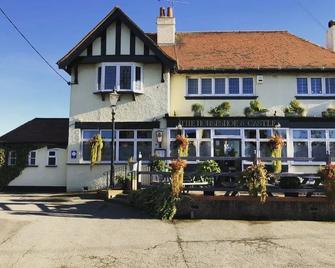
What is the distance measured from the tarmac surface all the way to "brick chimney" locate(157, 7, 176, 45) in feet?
44.0

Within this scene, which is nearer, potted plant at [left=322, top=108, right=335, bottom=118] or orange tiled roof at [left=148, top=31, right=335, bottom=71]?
potted plant at [left=322, top=108, right=335, bottom=118]

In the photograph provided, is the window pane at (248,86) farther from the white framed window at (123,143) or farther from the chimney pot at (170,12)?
the chimney pot at (170,12)

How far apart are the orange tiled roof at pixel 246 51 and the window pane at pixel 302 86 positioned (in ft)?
2.35

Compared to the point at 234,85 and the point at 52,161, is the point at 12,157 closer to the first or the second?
the point at 52,161

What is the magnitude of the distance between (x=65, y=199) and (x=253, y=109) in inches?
398

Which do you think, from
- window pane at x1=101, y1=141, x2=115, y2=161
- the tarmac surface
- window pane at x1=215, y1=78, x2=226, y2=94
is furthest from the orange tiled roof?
the tarmac surface

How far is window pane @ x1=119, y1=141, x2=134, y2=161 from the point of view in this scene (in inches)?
777

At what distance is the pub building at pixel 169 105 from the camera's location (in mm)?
19531

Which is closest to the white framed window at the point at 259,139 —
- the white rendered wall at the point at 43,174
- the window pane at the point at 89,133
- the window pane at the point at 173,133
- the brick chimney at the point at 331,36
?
the window pane at the point at 173,133

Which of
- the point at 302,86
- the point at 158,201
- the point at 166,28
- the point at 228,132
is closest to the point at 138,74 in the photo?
the point at 166,28

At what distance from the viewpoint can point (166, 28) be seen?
76.4 ft

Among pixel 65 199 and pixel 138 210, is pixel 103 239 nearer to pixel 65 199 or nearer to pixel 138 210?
pixel 138 210

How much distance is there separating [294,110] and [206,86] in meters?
4.64

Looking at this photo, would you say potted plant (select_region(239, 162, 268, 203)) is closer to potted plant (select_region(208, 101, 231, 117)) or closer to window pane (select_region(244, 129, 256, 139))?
window pane (select_region(244, 129, 256, 139))
